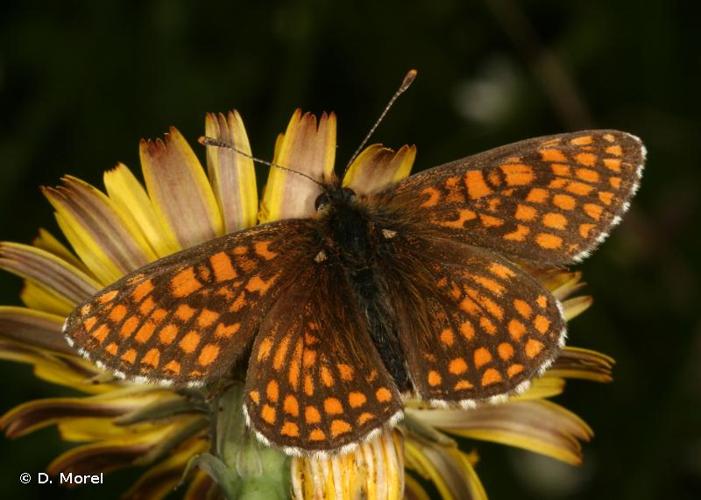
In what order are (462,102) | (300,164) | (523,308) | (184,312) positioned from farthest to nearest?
(462,102) < (300,164) < (523,308) < (184,312)

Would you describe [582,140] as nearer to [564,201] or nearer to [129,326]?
[564,201]

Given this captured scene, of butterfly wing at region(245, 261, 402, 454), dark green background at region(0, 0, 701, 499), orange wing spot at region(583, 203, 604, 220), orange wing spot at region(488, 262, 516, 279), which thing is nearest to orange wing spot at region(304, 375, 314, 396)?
butterfly wing at region(245, 261, 402, 454)

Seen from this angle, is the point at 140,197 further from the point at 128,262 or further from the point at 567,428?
the point at 567,428

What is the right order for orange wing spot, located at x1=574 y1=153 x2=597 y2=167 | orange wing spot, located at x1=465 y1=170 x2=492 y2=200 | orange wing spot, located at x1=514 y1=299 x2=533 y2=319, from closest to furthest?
orange wing spot, located at x1=514 y1=299 x2=533 y2=319 < orange wing spot, located at x1=574 y1=153 x2=597 y2=167 < orange wing spot, located at x1=465 y1=170 x2=492 y2=200

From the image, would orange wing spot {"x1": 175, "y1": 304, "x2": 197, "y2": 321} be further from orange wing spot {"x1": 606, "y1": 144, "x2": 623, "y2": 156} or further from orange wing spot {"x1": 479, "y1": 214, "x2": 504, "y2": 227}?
orange wing spot {"x1": 606, "y1": 144, "x2": 623, "y2": 156}

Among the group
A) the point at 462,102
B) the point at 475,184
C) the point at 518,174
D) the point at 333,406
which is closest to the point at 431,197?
the point at 475,184

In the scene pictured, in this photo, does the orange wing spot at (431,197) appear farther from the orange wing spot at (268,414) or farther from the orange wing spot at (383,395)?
the orange wing spot at (268,414)
